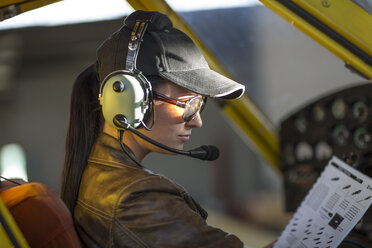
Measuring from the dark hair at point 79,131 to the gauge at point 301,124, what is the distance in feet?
3.89

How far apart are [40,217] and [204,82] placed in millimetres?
528

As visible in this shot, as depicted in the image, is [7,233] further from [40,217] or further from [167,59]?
[167,59]

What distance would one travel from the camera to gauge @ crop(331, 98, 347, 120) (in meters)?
2.12

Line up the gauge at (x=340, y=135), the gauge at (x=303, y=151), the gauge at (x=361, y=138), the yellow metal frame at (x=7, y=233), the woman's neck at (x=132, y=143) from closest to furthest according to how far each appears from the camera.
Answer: the yellow metal frame at (x=7, y=233) < the woman's neck at (x=132, y=143) < the gauge at (x=361, y=138) < the gauge at (x=340, y=135) < the gauge at (x=303, y=151)

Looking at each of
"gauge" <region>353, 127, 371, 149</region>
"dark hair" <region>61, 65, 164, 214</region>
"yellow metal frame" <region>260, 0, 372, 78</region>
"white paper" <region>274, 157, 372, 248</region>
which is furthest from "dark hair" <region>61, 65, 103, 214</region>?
"gauge" <region>353, 127, 371, 149</region>

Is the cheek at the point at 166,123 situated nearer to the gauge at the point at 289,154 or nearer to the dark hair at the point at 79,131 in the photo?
the dark hair at the point at 79,131

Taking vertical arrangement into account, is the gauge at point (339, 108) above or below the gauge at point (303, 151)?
above

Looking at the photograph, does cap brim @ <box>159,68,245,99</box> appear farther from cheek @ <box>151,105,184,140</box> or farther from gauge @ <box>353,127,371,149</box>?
gauge @ <box>353,127,371,149</box>

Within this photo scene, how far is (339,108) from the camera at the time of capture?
2.15m

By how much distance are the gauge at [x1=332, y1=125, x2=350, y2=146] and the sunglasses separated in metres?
0.94

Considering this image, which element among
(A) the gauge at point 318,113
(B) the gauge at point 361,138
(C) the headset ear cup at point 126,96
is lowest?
(B) the gauge at point 361,138

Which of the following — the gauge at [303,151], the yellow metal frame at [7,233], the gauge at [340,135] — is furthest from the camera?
the gauge at [303,151]

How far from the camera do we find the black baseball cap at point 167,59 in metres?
1.25

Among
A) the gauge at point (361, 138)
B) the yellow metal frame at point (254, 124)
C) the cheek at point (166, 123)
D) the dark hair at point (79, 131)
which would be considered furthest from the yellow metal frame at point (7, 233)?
the gauge at point (361, 138)
